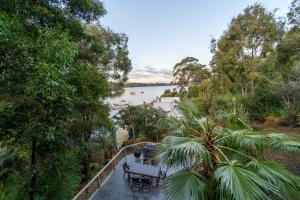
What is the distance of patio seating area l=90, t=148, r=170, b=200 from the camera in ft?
22.7

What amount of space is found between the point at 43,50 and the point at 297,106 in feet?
48.6

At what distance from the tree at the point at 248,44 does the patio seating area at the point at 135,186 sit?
46.4ft

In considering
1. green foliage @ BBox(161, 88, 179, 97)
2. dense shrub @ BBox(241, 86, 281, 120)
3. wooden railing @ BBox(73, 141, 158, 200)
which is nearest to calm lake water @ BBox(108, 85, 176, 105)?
green foliage @ BBox(161, 88, 179, 97)

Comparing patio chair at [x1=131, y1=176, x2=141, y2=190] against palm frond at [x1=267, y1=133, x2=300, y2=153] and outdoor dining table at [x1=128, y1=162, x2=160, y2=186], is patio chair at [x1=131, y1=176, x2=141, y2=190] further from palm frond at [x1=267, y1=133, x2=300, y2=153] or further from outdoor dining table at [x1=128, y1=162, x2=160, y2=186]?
palm frond at [x1=267, y1=133, x2=300, y2=153]

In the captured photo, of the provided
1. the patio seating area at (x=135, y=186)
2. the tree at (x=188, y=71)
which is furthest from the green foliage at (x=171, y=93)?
the patio seating area at (x=135, y=186)

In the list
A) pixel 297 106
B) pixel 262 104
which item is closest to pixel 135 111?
pixel 262 104

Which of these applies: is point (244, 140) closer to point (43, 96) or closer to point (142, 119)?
point (43, 96)

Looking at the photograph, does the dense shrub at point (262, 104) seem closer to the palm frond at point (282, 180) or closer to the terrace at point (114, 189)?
the terrace at point (114, 189)

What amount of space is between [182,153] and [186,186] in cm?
46

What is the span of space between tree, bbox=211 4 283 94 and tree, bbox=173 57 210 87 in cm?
1072

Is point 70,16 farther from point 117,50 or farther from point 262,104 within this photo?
point 262,104

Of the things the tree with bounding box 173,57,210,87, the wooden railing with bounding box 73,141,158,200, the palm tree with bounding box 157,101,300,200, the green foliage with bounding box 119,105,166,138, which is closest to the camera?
the palm tree with bounding box 157,101,300,200

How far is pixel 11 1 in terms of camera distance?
4.07 m

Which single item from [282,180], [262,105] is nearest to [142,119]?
[262,105]
